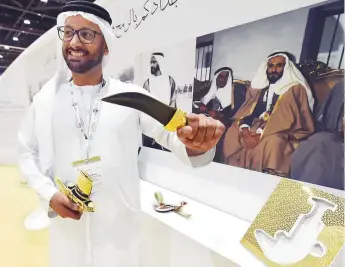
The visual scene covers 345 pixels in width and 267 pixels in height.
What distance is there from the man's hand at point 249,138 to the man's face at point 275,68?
0.78 ft

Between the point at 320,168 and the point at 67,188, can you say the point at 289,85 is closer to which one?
the point at 320,168

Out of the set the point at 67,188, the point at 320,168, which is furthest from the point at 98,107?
the point at 320,168

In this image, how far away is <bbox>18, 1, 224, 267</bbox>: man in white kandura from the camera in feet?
3.41

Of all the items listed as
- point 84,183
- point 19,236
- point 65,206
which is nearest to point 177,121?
point 84,183

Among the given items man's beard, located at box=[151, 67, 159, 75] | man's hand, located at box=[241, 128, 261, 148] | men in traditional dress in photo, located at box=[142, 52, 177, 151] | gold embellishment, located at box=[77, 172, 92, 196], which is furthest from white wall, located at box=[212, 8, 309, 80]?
gold embellishment, located at box=[77, 172, 92, 196]

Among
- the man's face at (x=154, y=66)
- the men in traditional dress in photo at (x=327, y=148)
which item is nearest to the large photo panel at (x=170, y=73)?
the man's face at (x=154, y=66)

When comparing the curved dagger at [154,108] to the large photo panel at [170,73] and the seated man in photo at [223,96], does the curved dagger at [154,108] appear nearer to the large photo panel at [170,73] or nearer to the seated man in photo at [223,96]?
the seated man in photo at [223,96]

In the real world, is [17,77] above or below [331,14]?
below

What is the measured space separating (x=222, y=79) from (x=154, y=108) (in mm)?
744

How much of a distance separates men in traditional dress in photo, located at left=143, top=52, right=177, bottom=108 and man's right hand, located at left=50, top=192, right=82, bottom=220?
0.91 meters

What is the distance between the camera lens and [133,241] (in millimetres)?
1158

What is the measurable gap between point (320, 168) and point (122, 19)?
172 centimetres

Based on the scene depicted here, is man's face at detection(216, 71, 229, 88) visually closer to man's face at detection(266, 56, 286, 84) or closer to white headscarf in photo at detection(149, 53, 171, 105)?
man's face at detection(266, 56, 286, 84)

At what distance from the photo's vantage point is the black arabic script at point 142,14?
1.75 meters
